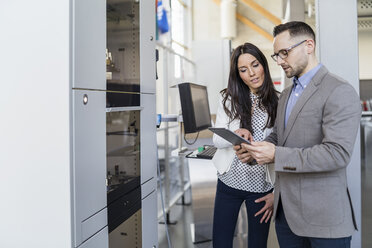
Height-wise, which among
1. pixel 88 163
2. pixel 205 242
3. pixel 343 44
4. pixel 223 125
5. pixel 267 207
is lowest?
pixel 205 242

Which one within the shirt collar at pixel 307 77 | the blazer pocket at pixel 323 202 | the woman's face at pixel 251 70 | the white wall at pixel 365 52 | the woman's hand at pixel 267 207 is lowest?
the woman's hand at pixel 267 207

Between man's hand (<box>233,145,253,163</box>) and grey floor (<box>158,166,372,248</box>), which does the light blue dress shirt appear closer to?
man's hand (<box>233,145,253,163</box>)

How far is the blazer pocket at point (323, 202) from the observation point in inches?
41.6

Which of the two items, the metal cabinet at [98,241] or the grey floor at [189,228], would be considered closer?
the metal cabinet at [98,241]

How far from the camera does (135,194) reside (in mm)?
1559

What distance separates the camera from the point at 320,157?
1000mm

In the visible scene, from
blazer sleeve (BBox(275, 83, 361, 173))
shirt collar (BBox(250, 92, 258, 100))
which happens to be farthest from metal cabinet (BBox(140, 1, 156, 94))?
blazer sleeve (BBox(275, 83, 361, 173))

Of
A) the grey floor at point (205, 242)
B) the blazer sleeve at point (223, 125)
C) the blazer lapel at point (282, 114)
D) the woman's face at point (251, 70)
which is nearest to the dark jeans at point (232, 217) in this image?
the blazer sleeve at point (223, 125)

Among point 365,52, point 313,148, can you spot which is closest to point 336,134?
point 313,148

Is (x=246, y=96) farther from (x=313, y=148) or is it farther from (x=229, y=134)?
(x=313, y=148)
